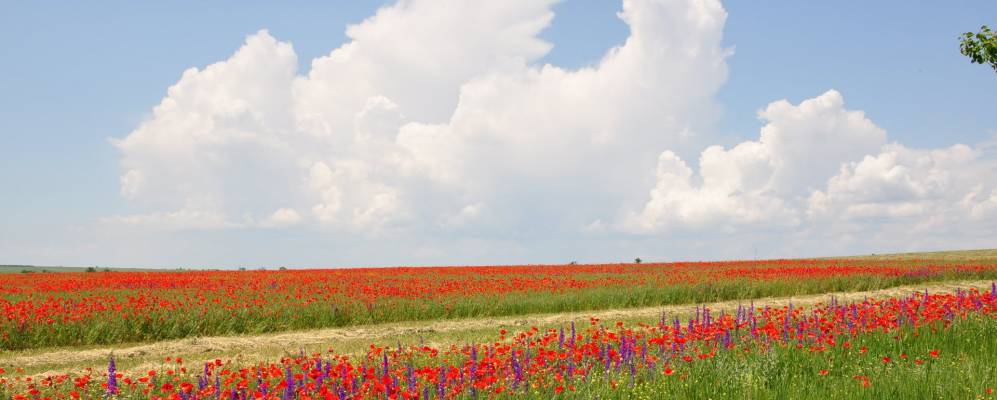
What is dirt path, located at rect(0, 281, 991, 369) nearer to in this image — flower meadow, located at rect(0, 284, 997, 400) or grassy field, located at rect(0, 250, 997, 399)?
grassy field, located at rect(0, 250, 997, 399)

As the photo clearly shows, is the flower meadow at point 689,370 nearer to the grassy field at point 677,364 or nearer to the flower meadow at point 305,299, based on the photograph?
the grassy field at point 677,364

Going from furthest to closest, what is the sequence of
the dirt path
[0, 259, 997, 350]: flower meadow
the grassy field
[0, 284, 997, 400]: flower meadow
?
[0, 259, 997, 350]: flower meadow, the dirt path, the grassy field, [0, 284, 997, 400]: flower meadow

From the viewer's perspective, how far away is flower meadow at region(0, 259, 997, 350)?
1912 cm

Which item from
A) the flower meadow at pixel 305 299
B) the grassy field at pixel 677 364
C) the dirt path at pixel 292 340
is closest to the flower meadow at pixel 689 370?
the grassy field at pixel 677 364

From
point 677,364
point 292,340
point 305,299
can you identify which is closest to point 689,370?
point 677,364

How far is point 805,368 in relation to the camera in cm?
877

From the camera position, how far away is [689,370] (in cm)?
816

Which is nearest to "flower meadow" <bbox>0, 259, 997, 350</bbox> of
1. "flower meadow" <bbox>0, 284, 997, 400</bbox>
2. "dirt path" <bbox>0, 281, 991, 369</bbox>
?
"dirt path" <bbox>0, 281, 991, 369</bbox>

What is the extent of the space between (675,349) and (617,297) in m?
15.6

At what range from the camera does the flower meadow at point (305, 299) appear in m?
19.1

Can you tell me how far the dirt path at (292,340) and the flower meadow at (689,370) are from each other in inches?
159

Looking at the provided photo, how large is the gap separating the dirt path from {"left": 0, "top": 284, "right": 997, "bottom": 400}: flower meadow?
4.04m

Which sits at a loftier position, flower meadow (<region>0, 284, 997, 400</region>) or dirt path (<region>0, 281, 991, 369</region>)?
flower meadow (<region>0, 284, 997, 400</region>)

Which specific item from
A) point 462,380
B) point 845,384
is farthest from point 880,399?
point 462,380
